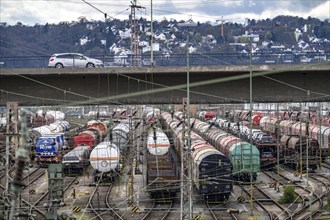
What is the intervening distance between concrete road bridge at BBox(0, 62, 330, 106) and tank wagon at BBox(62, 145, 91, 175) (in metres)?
10.8

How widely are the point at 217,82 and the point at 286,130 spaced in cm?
2757

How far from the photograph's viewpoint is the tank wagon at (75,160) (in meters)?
37.2

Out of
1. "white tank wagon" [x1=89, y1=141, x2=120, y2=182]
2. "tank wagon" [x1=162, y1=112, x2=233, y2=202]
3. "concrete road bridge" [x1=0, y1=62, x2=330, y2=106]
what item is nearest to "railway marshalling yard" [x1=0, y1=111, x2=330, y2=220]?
"tank wagon" [x1=162, y1=112, x2=233, y2=202]

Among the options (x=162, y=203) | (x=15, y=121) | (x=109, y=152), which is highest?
(x=15, y=121)

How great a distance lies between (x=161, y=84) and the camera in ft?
86.8

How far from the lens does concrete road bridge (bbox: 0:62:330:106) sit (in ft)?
84.5

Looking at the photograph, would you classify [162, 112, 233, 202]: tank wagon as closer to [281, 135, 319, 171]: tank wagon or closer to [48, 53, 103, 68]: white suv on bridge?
[48, 53, 103, 68]: white suv on bridge

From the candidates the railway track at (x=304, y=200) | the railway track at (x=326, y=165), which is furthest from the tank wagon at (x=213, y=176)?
the railway track at (x=326, y=165)

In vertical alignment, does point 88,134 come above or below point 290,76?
below

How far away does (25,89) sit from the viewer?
26328mm

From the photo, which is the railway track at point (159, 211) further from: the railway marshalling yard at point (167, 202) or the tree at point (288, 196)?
the tree at point (288, 196)

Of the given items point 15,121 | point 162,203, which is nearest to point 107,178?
point 162,203

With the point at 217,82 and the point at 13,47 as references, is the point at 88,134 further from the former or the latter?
the point at 13,47

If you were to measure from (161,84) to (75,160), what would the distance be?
12807mm
